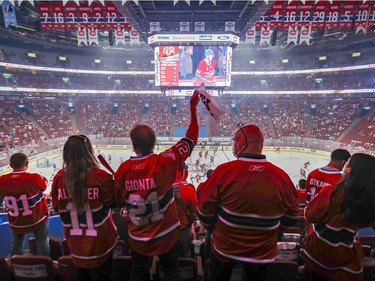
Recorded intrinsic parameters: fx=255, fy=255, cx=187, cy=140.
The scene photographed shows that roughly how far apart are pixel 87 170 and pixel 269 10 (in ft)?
46.4

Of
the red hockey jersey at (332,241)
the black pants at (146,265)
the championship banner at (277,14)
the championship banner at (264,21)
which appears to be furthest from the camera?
the championship banner at (264,21)

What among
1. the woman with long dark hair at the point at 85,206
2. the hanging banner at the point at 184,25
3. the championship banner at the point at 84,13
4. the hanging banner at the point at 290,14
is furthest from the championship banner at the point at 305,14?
the woman with long dark hair at the point at 85,206

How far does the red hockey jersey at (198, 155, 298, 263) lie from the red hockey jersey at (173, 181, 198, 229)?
1174 mm

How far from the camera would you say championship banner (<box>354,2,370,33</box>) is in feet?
40.1

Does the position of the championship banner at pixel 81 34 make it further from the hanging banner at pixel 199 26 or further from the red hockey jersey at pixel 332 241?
the red hockey jersey at pixel 332 241

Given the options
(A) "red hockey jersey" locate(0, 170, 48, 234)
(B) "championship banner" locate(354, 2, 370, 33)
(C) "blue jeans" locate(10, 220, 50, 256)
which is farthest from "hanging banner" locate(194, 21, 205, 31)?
(C) "blue jeans" locate(10, 220, 50, 256)

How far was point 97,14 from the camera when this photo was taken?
1316 centimetres

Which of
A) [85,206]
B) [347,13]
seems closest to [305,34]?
[347,13]

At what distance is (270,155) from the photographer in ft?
78.7

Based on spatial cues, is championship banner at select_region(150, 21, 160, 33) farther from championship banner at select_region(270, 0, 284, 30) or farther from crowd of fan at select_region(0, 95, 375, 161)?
crowd of fan at select_region(0, 95, 375, 161)

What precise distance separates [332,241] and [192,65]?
1881 centimetres

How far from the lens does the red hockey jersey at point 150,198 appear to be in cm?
235

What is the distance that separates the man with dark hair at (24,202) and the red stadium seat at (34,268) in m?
0.94


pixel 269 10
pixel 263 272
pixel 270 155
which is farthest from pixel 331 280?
pixel 270 155
